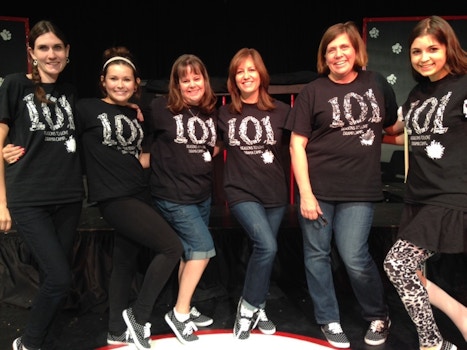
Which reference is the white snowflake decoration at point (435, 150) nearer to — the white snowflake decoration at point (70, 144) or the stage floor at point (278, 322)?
the stage floor at point (278, 322)

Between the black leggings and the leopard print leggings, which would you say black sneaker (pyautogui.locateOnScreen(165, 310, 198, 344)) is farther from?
the leopard print leggings

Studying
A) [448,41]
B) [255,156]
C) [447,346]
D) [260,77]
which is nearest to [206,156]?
[255,156]

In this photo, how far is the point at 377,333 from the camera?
2.20 m

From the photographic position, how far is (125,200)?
2098 millimetres

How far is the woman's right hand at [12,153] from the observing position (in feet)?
6.23

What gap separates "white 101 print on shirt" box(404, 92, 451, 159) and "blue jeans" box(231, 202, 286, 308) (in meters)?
0.76

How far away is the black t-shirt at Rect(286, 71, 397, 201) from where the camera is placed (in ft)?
6.75

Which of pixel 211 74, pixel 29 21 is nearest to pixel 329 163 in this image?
pixel 211 74

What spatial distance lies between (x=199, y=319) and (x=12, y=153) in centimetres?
129

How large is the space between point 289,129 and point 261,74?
0.32 metres

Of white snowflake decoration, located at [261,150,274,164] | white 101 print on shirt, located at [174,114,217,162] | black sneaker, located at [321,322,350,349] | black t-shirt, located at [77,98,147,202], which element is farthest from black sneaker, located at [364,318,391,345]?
black t-shirt, located at [77,98,147,202]

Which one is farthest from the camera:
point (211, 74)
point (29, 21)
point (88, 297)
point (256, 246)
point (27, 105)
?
point (211, 74)

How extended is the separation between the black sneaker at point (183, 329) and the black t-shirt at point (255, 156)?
0.65 meters

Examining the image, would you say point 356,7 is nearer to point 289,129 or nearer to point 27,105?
point 289,129
